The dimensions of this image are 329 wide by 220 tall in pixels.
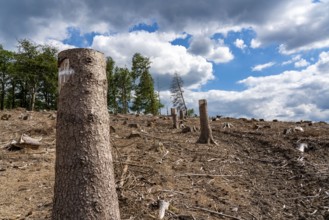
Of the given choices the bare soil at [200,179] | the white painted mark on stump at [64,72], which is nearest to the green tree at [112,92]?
the bare soil at [200,179]

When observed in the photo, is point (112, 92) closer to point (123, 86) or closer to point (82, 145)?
point (123, 86)

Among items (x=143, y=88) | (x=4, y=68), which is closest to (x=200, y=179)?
(x=143, y=88)

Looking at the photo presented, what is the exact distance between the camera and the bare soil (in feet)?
17.4

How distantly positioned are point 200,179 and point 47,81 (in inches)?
1335

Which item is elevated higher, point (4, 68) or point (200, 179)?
point (4, 68)

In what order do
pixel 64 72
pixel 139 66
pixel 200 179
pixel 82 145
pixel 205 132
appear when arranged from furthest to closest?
pixel 139 66, pixel 205 132, pixel 200 179, pixel 64 72, pixel 82 145

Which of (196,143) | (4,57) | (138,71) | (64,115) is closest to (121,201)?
(64,115)

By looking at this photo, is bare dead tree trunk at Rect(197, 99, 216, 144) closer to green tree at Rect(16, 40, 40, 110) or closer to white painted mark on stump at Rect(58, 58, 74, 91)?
white painted mark on stump at Rect(58, 58, 74, 91)

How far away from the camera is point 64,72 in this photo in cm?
390

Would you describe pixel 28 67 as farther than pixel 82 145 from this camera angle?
Yes

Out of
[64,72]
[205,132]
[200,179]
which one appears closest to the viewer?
[64,72]

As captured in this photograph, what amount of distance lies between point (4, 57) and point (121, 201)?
39470 millimetres

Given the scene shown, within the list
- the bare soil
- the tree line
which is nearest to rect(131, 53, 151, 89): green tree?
the tree line

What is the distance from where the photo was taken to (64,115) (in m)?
3.79
